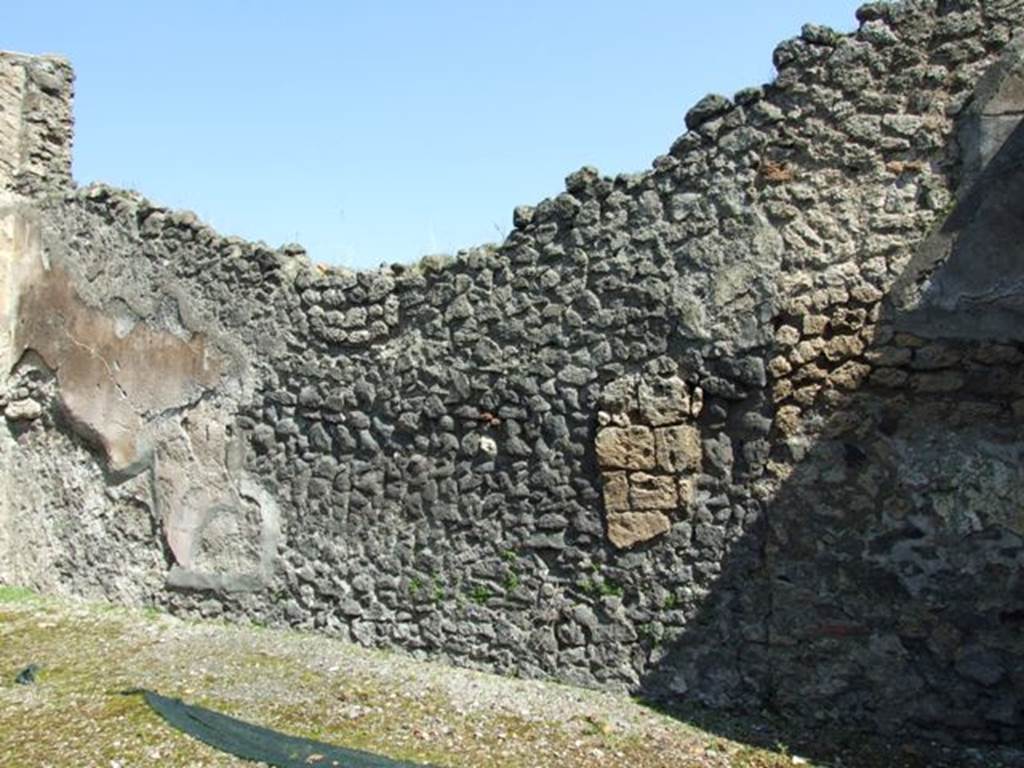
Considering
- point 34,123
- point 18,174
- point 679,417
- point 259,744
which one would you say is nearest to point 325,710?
point 259,744

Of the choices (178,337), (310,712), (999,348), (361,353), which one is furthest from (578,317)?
(178,337)

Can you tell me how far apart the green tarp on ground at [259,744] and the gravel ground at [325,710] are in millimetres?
75

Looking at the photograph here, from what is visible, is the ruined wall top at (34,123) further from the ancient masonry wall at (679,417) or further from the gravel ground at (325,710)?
the gravel ground at (325,710)

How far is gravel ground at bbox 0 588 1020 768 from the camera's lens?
4.29 meters

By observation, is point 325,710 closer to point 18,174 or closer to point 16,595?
point 16,595

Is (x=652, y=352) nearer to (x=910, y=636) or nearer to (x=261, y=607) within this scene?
(x=910, y=636)

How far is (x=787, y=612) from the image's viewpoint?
15.6 feet

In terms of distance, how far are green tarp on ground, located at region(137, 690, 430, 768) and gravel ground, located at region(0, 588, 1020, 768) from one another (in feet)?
0.25

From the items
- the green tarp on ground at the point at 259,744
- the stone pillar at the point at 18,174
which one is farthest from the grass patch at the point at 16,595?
the green tarp on ground at the point at 259,744

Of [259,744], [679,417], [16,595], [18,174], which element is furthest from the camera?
[18,174]

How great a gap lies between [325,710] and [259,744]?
0.54m

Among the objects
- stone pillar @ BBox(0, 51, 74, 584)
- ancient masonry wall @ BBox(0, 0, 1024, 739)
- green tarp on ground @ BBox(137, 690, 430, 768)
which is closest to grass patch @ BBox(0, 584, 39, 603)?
stone pillar @ BBox(0, 51, 74, 584)

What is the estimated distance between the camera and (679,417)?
199 inches

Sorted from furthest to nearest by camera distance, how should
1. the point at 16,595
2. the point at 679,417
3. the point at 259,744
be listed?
the point at 16,595, the point at 679,417, the point at 259,744
